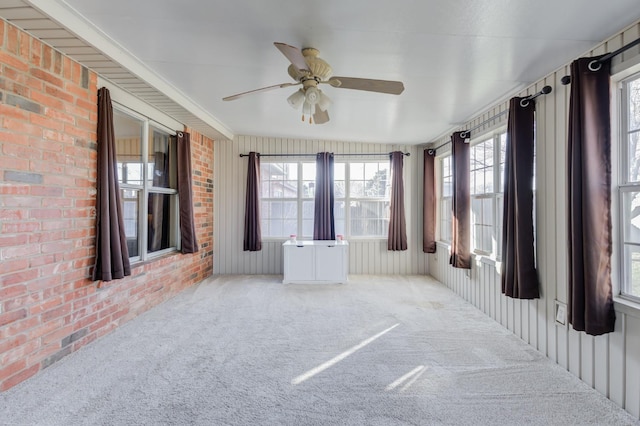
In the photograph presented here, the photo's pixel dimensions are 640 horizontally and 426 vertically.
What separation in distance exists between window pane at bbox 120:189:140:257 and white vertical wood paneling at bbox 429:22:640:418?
4078 mm

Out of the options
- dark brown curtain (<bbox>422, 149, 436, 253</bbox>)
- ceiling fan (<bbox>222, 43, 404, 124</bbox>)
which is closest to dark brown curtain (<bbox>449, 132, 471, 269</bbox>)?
dark brown curtain (<bbox>422, 149, 436, 253</bbox>)

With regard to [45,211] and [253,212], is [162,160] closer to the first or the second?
[253,212]

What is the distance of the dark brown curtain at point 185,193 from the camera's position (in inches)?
163

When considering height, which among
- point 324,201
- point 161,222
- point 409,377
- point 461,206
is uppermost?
point 324,201

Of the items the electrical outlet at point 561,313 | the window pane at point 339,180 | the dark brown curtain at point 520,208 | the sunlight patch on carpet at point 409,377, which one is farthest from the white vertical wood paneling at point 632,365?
the window pane at point 339,180

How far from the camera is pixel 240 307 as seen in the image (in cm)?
359

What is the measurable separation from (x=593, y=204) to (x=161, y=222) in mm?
4439

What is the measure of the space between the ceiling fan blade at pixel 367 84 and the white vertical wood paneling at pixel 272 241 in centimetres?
308

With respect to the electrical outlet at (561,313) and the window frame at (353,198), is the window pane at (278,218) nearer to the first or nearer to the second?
the window frame at (353,198)

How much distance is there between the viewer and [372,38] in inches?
83.0

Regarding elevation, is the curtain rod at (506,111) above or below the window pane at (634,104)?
above

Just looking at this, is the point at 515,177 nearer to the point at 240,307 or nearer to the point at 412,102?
the point at 412,102

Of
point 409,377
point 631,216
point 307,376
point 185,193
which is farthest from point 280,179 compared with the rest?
point 631,216

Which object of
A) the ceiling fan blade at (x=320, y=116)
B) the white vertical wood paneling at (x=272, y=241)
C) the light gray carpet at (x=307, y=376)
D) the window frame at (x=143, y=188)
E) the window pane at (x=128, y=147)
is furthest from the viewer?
the white vertical wood paneling at (x=272, y=241)
